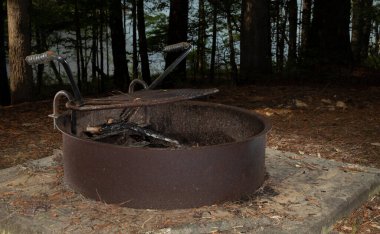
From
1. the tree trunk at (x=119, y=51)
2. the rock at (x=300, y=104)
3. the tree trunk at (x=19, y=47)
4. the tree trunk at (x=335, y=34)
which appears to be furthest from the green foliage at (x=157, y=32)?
the rock at (x=300, y=104)

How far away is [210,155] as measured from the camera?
265cm

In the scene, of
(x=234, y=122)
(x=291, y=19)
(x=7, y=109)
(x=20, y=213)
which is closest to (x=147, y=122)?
(x=234, y=122)

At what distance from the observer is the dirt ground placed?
159 inches

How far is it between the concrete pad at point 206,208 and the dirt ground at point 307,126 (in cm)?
19

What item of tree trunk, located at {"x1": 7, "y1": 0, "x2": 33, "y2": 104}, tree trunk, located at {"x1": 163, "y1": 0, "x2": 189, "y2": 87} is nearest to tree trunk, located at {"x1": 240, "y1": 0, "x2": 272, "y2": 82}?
tree trunk, located at {"x1": 163, "y1": 0, "x2": 189, "y2": 87}

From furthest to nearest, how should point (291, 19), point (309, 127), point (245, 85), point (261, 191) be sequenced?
point (291, 19) < point (245, 85) < point (309, 127) < point (261, 191)

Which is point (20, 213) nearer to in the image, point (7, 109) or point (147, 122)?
point (147, 122)

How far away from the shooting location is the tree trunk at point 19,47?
6461 mm

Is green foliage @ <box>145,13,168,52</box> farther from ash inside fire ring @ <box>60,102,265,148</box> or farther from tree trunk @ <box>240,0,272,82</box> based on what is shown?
ash inside fire ring @ <box>60,102,265,148</box>

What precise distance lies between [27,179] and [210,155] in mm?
1468

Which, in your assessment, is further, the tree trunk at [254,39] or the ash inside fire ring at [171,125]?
the tree trunk at [254,39]

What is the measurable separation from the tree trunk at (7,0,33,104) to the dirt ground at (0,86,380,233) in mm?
729

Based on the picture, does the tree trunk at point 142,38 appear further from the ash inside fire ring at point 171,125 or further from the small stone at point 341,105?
the ash inside fire ring at point 171,125

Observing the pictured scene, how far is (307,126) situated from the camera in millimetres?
4984
